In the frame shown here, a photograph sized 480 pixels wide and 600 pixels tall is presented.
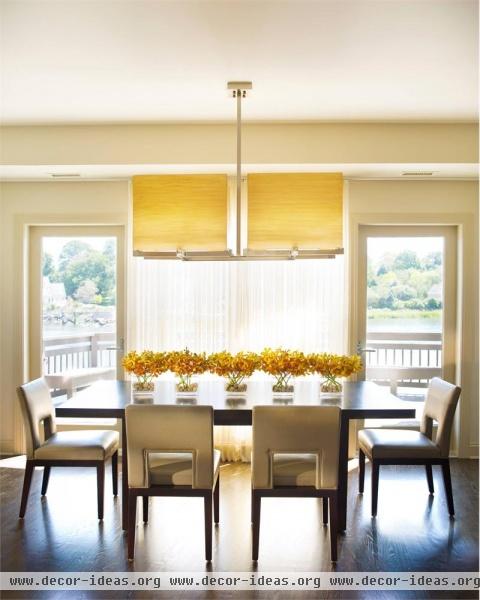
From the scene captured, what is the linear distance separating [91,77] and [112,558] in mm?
2809

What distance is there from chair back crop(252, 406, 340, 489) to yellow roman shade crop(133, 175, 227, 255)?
1525mm

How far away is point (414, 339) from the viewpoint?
15.9ft

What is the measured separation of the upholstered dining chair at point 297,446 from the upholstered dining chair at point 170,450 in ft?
0.81

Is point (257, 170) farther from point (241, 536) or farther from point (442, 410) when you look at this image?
point (241, 536)

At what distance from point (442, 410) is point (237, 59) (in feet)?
8.24

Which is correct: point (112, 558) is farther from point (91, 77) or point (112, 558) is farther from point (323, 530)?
point (91, 77)

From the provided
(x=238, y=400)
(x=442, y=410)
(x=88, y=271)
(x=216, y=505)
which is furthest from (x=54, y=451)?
(x=442, y=410)

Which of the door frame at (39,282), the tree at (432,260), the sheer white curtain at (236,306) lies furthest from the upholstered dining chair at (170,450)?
the tree at (432,260)

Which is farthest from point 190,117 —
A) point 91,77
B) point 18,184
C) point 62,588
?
point 62,588

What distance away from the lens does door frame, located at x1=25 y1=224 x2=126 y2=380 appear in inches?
192

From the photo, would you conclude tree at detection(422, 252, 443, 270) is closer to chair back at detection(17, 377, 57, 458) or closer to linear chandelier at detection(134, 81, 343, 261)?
linear chandelier at detection(134, 81, 343, 261)

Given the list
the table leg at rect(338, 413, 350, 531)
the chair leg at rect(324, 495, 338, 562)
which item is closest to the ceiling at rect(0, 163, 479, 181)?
the table leg at rect(338, 413, 350, 531)

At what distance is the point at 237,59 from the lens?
3.02 m

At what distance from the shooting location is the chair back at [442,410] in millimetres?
3359
